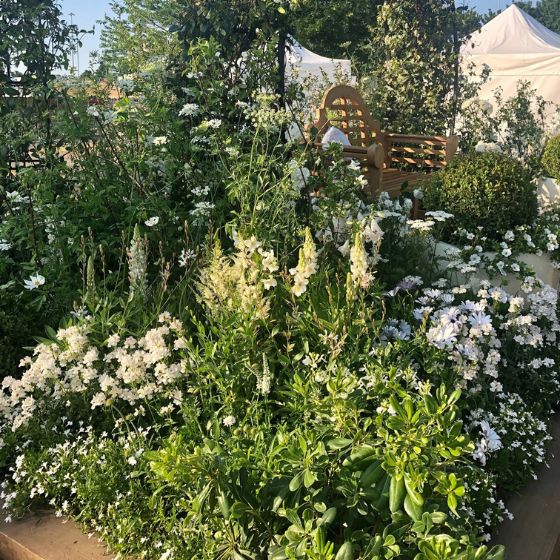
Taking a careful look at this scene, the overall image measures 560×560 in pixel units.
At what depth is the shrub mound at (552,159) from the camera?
21.0 ft

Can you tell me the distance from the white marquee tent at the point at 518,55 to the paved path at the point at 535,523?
17.7 m

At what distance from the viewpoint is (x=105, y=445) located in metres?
2.17

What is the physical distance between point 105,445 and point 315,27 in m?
21.2

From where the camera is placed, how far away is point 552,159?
6492 millimetres

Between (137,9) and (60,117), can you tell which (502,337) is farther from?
(137,9)

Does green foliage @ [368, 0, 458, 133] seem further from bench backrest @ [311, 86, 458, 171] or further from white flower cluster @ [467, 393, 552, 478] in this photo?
white flower cluster @ [467, 393, 552, 478]

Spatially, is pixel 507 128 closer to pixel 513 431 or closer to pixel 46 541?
pixel 513 431

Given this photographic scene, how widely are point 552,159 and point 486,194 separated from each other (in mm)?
2896

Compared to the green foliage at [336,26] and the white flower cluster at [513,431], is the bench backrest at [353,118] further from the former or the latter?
the green foliage at [336,26]

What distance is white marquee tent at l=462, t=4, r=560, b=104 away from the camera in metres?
19.7

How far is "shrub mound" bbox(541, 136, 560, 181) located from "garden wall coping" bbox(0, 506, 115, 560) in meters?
5.83

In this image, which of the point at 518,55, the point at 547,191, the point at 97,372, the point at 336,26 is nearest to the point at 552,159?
the point at 547,191

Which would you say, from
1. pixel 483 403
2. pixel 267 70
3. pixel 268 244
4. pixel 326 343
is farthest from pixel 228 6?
pixel 483 403

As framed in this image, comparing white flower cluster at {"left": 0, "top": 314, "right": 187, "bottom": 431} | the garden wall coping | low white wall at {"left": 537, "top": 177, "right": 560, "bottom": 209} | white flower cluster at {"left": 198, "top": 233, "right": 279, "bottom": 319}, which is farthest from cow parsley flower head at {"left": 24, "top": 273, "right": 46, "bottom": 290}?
low white wall at {"left": 537, "top": 177, "right": 560, "bottom": 209}
